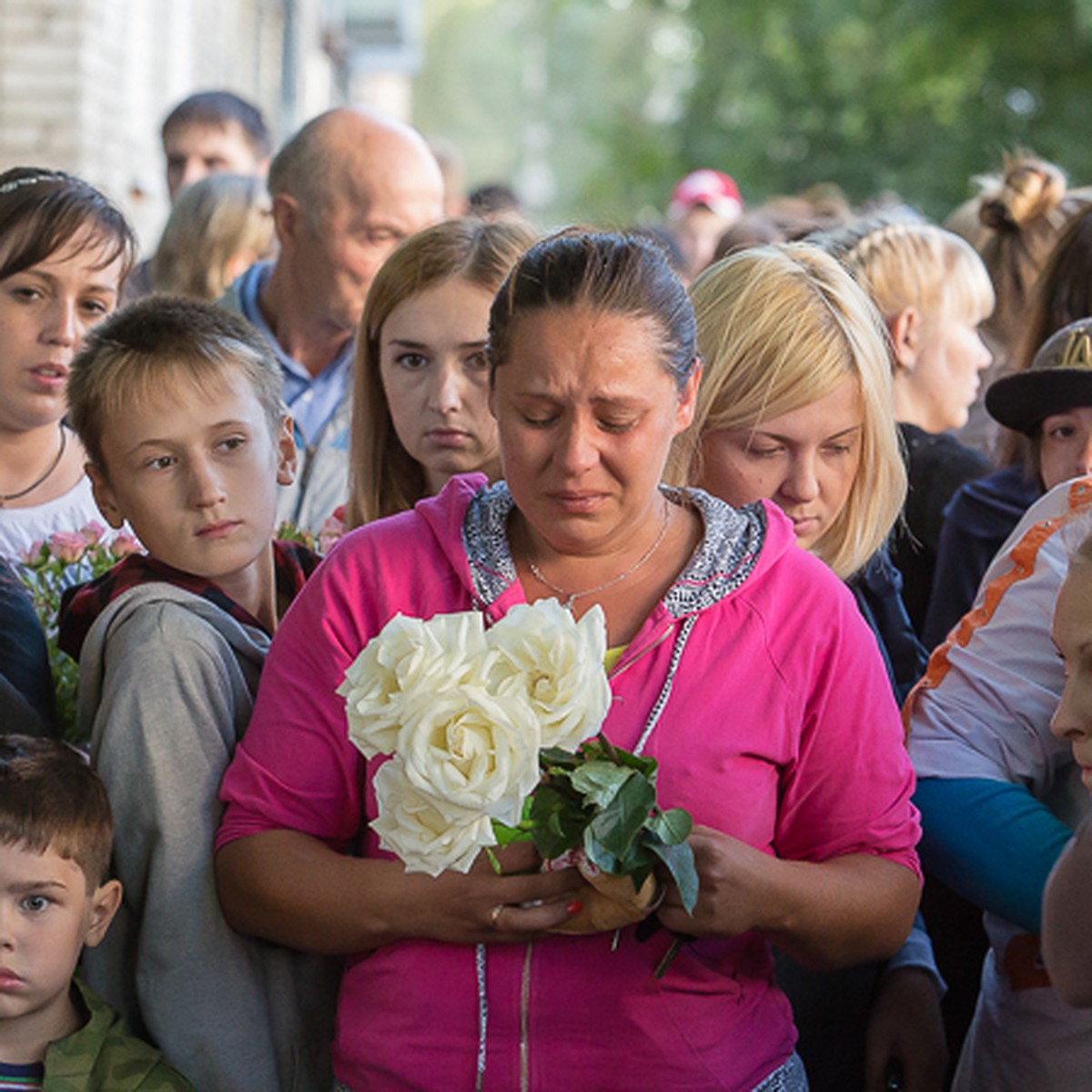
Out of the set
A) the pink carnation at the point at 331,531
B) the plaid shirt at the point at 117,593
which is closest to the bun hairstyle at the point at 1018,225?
the pink carnation at the point at 331,531

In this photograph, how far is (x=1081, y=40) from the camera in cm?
1661

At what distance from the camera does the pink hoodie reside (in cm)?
244

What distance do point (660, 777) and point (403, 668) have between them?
557 millimetres

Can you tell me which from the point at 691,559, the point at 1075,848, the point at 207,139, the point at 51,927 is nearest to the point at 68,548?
the point at 51,927

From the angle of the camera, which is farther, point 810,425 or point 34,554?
point 34,554

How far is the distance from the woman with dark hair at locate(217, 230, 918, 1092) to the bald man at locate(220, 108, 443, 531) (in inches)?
103

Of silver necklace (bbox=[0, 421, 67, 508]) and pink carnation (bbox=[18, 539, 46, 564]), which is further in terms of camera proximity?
silver necklace (bbox=[0, 421, 67, 508])

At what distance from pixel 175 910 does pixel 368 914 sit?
35cm

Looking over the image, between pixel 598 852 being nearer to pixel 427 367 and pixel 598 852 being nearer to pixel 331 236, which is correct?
pixel 427 367

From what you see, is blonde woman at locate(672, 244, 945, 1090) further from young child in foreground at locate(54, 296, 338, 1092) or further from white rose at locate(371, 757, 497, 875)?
white rose at locate(371, 757, 497, 875)

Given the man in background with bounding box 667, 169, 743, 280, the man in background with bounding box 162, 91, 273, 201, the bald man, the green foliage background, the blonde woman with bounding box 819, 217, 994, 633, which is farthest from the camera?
the green foliage background

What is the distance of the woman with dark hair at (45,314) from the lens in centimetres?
390

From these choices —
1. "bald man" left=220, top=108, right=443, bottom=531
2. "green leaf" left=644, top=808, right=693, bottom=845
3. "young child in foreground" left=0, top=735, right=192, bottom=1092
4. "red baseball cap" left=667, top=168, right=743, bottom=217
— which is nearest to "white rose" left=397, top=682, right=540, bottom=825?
"green leaf" left=644, top=808, right=693, bottom=845

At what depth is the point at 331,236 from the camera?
5.34m
